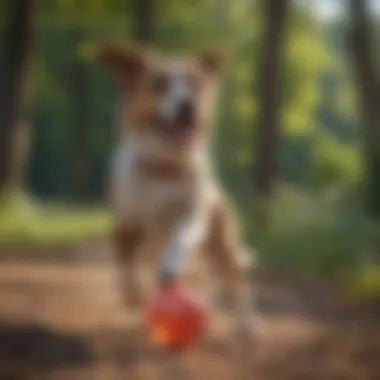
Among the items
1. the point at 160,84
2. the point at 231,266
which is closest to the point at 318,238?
the point at 231,266

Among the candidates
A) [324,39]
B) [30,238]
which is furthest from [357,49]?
[30,238]

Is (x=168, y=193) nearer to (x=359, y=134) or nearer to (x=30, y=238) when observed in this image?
(x=30, y=238)

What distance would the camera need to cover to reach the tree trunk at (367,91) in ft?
5.09

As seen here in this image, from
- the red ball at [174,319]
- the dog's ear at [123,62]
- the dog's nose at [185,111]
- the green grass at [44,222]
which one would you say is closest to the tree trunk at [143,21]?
the dog's ear at [123,62]

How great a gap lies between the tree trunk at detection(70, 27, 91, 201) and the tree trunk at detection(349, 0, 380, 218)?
483 millimetres

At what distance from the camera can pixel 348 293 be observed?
1524mm

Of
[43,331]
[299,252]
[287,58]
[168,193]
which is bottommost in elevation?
[43,331]

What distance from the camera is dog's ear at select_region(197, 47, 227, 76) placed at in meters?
1.51

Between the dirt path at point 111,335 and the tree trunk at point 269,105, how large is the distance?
0.19 m

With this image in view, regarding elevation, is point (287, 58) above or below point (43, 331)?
above

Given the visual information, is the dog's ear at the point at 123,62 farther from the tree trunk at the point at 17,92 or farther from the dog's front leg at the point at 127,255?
the dog's front leg at the point at 127,255

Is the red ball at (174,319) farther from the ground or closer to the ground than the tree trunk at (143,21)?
closer to the ground

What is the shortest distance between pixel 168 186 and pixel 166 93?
0.16m

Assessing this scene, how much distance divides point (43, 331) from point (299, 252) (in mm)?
460
